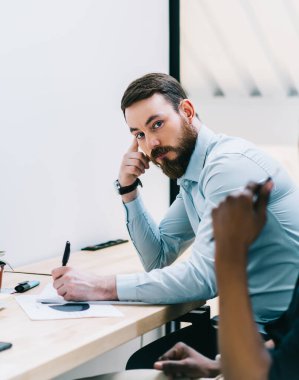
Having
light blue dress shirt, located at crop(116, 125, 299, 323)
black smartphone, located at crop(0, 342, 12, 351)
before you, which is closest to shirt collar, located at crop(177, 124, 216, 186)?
light blue dress shirt, located at crop(116, 125, 299, 323)

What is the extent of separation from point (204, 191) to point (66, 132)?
3.27 ft

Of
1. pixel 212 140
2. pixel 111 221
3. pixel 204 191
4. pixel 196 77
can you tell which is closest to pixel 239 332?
pixel 204 191

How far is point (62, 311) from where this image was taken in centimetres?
155

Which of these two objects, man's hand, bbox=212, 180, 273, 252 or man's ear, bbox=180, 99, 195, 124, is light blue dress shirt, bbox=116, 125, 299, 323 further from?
man's hand, bbox=212, 180, 273, 252

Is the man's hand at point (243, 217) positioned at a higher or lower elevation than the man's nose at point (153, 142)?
lower

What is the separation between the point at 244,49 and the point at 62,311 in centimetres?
1370

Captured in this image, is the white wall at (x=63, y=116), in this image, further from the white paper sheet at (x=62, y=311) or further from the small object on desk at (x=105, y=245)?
the white paper sheet at (x=62, y=311)

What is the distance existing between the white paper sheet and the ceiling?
1137 centimetres

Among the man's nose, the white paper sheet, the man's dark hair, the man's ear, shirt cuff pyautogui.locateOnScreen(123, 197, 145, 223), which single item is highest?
the man's dark hair

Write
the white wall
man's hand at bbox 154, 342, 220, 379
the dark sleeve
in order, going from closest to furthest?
the dark sleeve < man's hand at bbox 154, 342, 220, 379 < the white wall

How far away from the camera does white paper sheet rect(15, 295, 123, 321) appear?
151 cm

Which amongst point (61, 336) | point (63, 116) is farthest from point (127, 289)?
point (63, 116)

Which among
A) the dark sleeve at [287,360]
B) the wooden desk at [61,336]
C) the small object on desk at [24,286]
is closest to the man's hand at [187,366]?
the wooden desk at [61,336]

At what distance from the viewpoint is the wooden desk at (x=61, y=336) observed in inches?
46.9
